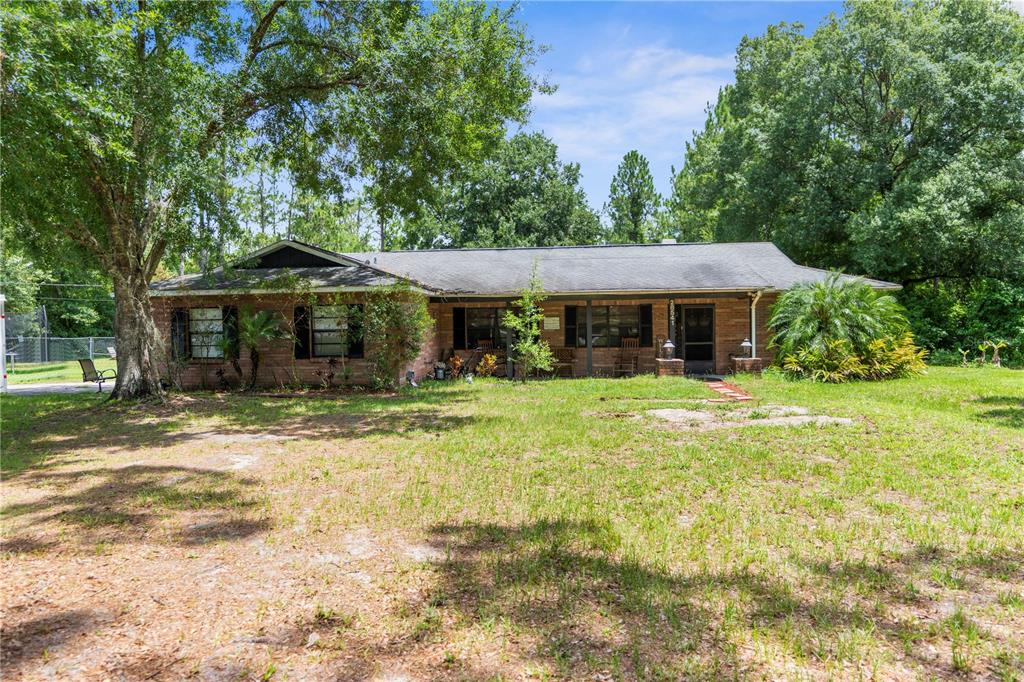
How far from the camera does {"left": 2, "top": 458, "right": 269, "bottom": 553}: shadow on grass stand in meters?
4.69

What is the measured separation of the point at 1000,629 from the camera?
3209mm

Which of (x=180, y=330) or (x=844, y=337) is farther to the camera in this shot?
(x=180, y=330)

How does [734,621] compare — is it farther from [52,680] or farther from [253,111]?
[253,111]

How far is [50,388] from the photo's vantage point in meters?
16.6

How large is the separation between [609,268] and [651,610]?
1578 cm

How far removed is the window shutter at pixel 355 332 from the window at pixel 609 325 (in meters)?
6.25

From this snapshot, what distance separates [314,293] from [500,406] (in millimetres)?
5938

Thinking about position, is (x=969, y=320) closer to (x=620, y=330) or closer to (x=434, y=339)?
(x=620, y=330)

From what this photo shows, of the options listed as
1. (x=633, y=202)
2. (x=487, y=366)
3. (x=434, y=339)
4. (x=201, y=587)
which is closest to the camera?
(x=201, y=587)

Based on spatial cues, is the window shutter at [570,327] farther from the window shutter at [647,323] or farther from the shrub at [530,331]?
the window shutter at [647,323]

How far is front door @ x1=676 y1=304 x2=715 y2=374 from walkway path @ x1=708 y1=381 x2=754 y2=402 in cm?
275

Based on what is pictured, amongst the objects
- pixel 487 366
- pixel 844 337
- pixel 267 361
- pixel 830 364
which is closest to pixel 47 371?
pixel 267 361

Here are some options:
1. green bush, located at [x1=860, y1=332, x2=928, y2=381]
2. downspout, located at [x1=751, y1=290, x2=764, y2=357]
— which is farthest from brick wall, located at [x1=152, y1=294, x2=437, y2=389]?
green bush, located at [x1=860, y1=332, x2=928, y2=381]

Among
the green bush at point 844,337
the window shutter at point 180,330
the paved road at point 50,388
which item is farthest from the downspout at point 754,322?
the paved road at point 50,388
